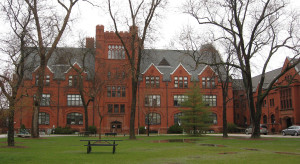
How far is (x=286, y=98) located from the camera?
54.4 m

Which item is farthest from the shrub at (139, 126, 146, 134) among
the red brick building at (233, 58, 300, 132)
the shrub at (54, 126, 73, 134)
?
the red brick building at (233, 58, 300, 132)

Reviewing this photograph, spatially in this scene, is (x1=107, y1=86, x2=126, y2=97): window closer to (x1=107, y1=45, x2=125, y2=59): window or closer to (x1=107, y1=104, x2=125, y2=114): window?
(x1=107, y1=104, x2=125, y2=114): window

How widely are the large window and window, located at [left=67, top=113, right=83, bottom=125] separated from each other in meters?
36.7

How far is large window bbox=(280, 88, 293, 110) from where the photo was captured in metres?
53.1

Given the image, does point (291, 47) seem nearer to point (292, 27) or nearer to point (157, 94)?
point (292, 27)

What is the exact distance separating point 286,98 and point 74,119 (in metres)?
38.2

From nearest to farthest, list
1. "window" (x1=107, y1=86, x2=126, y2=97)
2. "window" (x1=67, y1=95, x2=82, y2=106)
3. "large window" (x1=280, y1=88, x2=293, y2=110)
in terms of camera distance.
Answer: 1. "large window" (x1=280, y1=88, x2=293, y2=110)
2. "window" (x1=107, y1=86, x2=126, y2=97)
3. "window" (x1=67, y1=95, x2=82, y2=106)

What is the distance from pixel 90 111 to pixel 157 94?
1271 cm

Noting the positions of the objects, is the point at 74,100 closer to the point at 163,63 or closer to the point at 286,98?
the point at 163,63

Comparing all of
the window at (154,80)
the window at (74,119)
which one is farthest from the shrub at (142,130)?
the window at (74,119)

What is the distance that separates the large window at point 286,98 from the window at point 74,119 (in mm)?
36716

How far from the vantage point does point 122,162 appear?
13.0 meters

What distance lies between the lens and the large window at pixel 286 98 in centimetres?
5309

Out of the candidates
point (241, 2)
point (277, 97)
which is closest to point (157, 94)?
point (277, 97)
